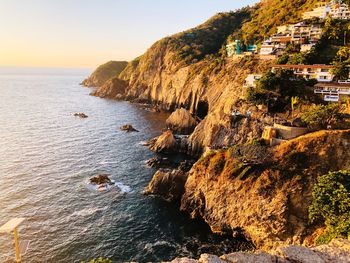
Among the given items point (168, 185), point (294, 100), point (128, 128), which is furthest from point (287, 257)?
point (128, 128)

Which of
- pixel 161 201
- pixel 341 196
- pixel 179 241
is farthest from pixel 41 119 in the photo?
pixel 341 196

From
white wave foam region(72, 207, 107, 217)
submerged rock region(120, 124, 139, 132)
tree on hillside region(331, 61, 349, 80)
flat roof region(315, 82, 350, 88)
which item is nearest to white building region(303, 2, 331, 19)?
tree on hillside region(331, 61, 349, 80)

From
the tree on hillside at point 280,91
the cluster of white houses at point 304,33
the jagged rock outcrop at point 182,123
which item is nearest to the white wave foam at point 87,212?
the tree on hillside at point 280,91

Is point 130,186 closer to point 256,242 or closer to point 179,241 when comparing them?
point 179,241

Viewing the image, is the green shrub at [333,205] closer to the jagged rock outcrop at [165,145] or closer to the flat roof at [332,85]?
the flat roof at [332,85]

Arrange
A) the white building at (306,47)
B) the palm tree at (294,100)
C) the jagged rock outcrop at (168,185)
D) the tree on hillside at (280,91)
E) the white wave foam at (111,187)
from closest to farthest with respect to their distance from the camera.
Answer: the jagged rock outcrop at (168,185), the white wave foam at (111,187), the palm tree at (294,100), the tree on hillside at (280,91), the white building at (306,47)
